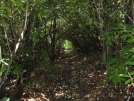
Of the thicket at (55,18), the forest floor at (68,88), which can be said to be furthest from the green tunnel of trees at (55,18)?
the forest floor at (68,88)

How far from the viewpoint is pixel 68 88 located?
7453 mm

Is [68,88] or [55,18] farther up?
[55,18]

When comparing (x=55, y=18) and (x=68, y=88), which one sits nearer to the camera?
(x=68, y=88)

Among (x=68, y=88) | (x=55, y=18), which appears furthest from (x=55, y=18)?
(x=68, y=88)

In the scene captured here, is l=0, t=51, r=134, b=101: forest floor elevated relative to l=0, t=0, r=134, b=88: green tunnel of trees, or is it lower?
lower

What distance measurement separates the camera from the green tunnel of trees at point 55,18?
3998 mm

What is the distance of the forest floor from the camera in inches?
242

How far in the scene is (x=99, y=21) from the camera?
6.14 metres

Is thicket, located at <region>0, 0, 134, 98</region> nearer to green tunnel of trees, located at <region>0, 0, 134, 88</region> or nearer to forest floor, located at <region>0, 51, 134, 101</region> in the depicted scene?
green tunnel of trees, located at <region>0, 0, 134, 88</region>

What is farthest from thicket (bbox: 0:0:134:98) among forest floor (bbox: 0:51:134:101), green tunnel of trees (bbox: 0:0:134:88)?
forest floor (bbox: 0:51:134:101)

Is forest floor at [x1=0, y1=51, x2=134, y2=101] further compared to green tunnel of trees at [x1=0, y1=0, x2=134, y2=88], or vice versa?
forest floor at [x1=0, y1=51, x2=134, y2=101]

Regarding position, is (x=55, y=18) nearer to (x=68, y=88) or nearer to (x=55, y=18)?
(x=55, y=18)

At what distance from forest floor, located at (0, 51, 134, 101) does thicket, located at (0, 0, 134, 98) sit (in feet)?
2.17

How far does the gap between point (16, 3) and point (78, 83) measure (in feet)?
15.8
